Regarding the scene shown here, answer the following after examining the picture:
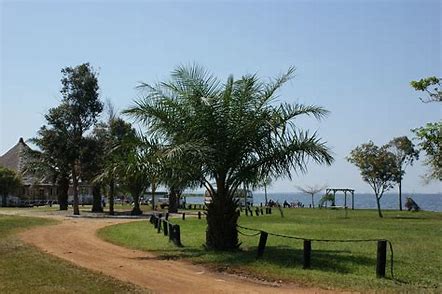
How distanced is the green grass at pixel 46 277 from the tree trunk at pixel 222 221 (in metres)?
5.26

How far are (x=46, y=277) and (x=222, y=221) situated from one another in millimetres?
7492

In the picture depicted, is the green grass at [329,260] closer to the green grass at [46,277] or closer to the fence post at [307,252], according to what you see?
the fence post at [307,252]

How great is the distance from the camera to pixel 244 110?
1931 cm

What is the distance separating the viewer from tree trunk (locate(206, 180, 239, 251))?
19.4m

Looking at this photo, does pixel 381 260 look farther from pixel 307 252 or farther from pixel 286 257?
pixel 286 257

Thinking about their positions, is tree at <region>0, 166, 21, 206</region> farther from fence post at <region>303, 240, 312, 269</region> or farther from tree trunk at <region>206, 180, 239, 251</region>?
fence post at <region>303, 240, 312, 269</region>

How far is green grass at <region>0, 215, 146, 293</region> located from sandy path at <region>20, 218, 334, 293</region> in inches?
24.1

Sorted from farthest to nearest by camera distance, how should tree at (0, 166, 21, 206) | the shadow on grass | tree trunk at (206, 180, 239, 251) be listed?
tree at (0, 166, 21, 206) → tree trunk at (206, 180, 239, 251) → the shadow on grass

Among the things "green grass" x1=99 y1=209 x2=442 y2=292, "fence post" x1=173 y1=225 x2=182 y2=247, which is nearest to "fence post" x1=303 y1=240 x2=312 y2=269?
"green grass" x1=99 y1=209 x2=442 y2=292

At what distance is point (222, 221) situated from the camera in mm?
19422

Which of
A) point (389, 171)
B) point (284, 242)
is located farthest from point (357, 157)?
point (284, 242)

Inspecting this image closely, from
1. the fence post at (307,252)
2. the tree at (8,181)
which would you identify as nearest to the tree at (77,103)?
the tree at (8,181)

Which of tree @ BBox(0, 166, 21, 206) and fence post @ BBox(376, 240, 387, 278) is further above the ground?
tree @ BBox(0, 166, 21, 206)

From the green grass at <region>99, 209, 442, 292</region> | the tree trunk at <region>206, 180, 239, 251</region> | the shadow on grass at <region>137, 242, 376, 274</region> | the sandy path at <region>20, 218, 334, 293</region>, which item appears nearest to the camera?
the sandy path at <region>20, 218, 334, 293</region>
